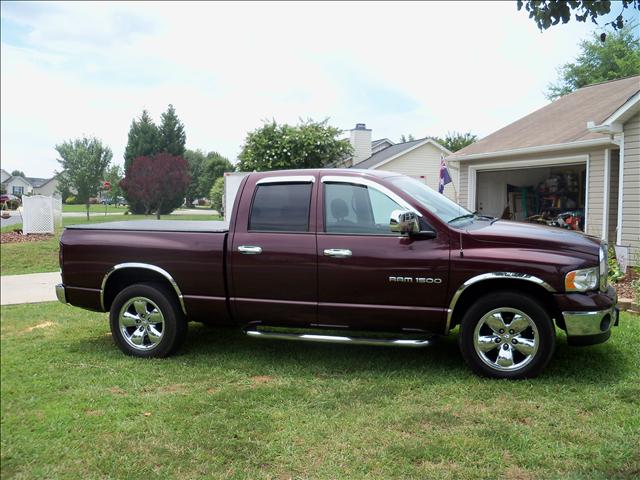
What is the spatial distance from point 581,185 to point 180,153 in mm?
11189

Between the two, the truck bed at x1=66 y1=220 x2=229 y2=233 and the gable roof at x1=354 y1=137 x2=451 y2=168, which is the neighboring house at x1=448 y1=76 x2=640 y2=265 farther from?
the truck bed at x1=66 y1=220 x2=229 y2=233

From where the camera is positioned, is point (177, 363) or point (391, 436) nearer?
point (391, 436)

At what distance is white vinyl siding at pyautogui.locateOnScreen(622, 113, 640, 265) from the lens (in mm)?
8948

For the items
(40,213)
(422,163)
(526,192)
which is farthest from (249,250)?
(422,163)

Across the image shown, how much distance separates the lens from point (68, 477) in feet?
8.58

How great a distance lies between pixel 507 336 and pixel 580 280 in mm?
731

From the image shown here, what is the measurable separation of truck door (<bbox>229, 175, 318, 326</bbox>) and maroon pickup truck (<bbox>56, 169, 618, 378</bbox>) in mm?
10

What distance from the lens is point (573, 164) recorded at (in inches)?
493

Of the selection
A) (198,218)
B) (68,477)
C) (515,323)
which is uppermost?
(198,218)

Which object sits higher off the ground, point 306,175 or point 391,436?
point 306,175

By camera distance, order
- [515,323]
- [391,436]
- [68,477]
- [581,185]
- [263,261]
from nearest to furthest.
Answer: [68,477], [391,436], [515,323], [263,261], [581,185]

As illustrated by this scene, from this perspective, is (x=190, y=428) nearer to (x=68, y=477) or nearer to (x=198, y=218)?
(x=68, y=477)

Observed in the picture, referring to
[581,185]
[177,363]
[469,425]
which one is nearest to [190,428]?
[177,363]

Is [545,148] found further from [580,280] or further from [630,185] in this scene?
[580,280]
